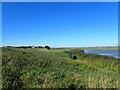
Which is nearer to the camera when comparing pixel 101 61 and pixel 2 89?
pixel 2 89

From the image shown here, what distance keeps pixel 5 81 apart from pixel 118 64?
1786 cm

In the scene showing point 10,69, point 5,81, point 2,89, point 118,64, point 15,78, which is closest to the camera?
point 2,89

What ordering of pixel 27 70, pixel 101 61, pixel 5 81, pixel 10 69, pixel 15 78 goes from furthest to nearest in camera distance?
pixel 101 61 < pixel 27 70 < pixel 10 69 < pixel 15 78 < pixel 5 81

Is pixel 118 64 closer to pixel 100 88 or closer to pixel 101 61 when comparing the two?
pixel 101 61

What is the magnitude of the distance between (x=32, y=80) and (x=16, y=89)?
1.68 metres

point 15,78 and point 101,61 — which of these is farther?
point 101,61

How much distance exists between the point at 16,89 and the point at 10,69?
105 inches

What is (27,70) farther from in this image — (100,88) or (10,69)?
(100,88)

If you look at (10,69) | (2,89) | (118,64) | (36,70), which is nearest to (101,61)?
(118,64)

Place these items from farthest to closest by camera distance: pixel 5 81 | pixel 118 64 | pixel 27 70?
pixel 118 64 < pixel 27 70 < pixel 5 81

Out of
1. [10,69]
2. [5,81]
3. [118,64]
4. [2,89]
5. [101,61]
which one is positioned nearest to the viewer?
[2,89]

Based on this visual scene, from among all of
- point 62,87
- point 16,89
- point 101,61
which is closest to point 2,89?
point 16,89

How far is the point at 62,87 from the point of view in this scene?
46.0ft

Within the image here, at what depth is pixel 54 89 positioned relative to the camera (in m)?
13.3
